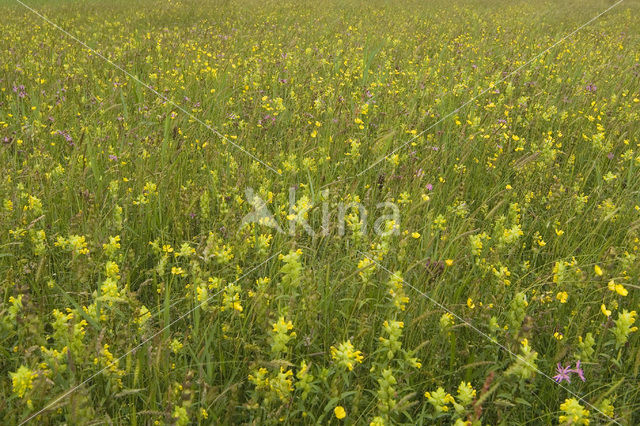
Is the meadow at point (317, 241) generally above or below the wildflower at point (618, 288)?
below

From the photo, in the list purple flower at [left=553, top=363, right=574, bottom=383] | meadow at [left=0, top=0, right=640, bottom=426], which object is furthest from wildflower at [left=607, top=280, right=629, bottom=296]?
purple flower at [left=553, top=363, right=574, bottom=383]

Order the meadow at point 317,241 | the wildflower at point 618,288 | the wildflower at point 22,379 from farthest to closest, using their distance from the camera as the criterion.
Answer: the wildflower at point 618,288, the meadow at point 317,241, the wildflower at point 22,379

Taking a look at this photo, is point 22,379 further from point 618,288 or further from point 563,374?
point 618,288

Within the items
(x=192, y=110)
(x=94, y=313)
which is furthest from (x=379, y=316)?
(x=192, y=110)

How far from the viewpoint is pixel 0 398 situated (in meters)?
1.59

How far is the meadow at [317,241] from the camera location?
1592 mm

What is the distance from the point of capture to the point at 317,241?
2.52m

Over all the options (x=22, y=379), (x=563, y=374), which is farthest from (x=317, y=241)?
(x=22, y=379)

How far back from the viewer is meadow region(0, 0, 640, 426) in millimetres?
1592

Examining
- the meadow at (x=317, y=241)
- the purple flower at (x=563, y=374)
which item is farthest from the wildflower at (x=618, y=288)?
the purple flower at (x=563, y=374)

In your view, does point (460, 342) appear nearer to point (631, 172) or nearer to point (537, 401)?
point (537, 401)

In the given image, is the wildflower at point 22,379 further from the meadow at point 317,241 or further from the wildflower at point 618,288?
the wildflower at point 618,288

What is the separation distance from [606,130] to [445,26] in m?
5.83

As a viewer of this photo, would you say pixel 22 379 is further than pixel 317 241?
No
